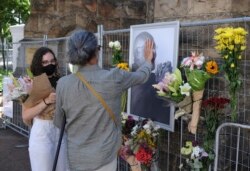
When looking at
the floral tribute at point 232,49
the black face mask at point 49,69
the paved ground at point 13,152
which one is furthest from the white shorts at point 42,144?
the paved ground at point 13,152

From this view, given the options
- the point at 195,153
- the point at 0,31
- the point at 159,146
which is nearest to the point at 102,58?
the point at 159,146

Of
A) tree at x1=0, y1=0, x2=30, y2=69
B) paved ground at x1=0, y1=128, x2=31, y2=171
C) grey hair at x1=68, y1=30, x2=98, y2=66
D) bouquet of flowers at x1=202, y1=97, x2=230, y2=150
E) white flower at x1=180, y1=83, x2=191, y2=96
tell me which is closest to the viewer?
grey hair at x1=68, y1=30, x2=98, y2=66

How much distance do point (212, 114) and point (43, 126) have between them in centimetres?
157

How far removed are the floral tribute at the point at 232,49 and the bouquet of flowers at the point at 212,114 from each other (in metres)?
0.11

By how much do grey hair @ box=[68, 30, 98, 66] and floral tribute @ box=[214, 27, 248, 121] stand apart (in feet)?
3.27

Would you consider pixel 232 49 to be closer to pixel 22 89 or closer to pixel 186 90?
pixel 186 90

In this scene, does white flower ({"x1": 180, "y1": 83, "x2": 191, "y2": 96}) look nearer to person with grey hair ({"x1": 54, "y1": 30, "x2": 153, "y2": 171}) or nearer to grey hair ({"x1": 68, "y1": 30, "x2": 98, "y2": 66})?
person with grey hair ({"x1": 54, "y1": 30, "x2": 153, "y2": 171})

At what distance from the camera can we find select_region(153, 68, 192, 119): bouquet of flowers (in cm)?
343

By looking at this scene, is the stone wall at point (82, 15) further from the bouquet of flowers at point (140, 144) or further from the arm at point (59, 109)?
the arm at point (59, 109)

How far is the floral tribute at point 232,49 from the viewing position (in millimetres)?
3033

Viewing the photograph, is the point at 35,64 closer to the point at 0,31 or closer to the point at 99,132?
the point at 99,132

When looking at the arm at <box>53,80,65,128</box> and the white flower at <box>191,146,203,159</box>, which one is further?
Result: the white flower at <box>191,146,203,159</box>

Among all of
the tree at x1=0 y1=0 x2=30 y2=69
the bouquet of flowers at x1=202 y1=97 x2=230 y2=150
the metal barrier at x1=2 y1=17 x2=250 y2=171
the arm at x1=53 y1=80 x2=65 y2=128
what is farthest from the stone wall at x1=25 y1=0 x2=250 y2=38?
the tree at x1=0 y1=0 x2=30 y2=69

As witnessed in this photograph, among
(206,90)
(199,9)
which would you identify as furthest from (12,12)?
(206,90)
